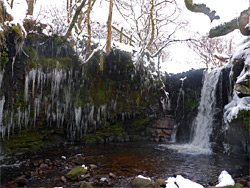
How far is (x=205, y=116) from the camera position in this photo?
30.5ft

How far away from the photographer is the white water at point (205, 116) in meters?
8.53

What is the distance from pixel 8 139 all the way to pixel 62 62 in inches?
137

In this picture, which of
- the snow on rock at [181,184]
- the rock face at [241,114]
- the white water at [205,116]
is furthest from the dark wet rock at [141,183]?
the white water at [205,116]

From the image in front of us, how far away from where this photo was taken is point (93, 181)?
4039 millimetres

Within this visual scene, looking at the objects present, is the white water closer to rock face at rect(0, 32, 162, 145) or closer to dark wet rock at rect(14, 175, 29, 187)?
rock face at rect(0, 32, 162, 145)

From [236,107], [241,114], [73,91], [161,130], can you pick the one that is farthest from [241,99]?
[73,91]

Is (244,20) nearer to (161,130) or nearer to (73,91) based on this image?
(161,130)

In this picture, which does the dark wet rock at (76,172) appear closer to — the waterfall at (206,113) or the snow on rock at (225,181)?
the snow on rock at (225,181)

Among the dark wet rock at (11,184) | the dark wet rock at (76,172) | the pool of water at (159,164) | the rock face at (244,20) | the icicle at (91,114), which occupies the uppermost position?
the rock face at (244,20)

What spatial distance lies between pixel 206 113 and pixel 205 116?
0.53 feet

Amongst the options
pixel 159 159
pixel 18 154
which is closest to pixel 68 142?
pixel 18 154

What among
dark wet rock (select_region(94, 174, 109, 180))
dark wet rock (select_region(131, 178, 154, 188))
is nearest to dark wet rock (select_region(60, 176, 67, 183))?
dark wet rock (select_region(94, 174, 109, 180))

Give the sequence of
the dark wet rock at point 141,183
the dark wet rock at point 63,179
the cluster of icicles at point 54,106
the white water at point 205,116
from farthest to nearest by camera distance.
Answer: the white water at point 205,116 < the cluster of icicles at point 54,106 < the dark wet rock at point 63,179 < the dark wet rock at point 141,183

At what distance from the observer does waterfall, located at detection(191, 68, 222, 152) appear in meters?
8.62
